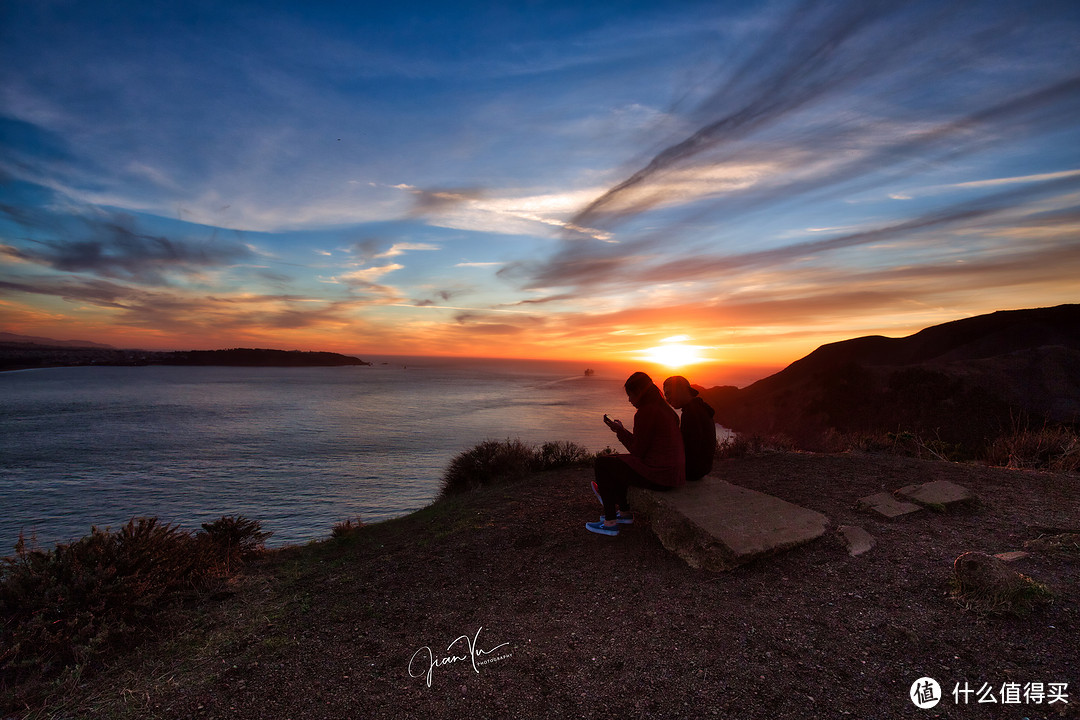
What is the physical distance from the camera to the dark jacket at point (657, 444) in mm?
5500

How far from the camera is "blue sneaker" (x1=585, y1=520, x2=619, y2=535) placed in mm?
5824

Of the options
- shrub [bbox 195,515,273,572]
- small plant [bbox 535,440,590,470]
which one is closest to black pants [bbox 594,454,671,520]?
shrub [bbox 195,515,273,572]

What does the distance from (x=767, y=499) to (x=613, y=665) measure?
137 inches

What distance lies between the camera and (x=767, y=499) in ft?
19.0

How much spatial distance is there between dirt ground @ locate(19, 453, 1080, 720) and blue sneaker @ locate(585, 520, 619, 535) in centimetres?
12

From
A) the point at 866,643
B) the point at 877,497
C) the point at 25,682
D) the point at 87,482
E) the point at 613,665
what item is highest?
the point at 877,497

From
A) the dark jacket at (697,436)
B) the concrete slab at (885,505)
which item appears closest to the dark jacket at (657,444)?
the dark jacket at (697,436)

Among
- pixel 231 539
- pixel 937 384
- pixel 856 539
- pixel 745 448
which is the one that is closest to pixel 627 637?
pixel 856 539

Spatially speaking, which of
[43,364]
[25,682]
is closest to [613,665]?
[25,682]

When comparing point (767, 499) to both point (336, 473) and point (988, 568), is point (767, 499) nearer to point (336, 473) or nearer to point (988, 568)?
point (988, 568)

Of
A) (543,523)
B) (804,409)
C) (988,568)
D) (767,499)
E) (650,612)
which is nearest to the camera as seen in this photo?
(988,568)

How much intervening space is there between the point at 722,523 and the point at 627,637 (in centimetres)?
186

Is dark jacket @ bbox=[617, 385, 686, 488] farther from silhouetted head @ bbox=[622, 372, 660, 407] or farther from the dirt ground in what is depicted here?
the dirt ground

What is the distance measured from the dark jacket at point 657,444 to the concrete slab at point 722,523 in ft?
0.88
